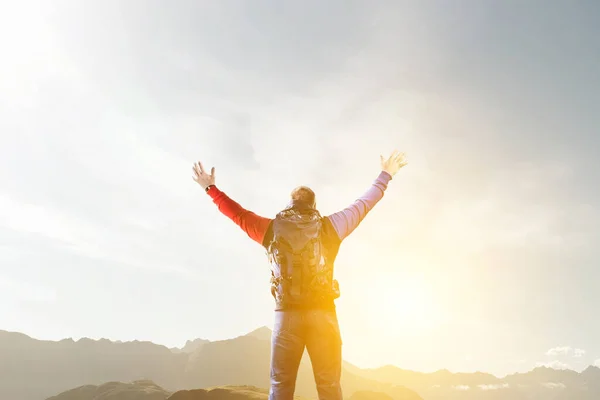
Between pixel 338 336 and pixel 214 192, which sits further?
pixel 214 192

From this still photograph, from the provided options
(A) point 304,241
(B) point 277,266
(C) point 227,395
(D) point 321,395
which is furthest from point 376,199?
(C) point 227,395

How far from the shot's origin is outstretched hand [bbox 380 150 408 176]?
20.4 feet

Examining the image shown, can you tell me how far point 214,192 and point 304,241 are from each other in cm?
167

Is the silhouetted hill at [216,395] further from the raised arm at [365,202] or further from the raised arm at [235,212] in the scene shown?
the raised arm at [365,202]

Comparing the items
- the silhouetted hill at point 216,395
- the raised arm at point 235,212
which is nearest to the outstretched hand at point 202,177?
the raised arm at point 235,212

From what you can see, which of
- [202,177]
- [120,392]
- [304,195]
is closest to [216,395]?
[120,392]

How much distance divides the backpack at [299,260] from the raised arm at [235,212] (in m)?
0.24

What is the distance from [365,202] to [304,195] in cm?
93

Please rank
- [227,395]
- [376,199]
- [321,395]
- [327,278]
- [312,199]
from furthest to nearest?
[227,395], [376,199], [312,199], [327,278], [321,395]

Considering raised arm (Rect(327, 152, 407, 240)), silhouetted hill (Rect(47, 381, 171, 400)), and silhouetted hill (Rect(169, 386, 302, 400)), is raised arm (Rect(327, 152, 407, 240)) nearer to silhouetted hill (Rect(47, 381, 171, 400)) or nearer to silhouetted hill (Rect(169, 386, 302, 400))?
silhouetted hill (Rect(169, 386, 302, 400))

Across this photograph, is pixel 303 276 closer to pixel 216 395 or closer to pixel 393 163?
pixel 393 163

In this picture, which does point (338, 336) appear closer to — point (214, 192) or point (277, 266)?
point (277, 266)

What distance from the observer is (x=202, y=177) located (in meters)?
6.12

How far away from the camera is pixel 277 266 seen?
17.1 ft
